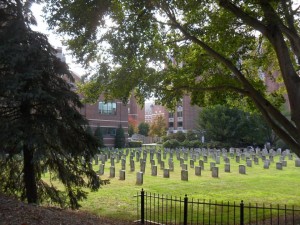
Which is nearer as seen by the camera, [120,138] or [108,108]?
[120,138]

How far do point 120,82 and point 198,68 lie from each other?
3.14 metres

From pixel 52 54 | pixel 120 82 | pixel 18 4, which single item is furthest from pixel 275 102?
pixel 18 4

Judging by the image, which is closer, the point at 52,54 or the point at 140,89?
the point at 52,54

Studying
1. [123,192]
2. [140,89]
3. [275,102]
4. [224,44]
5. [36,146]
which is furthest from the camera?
[123,192]

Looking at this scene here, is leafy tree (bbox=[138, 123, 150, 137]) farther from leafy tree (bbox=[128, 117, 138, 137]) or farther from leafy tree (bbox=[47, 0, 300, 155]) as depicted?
leafy tree (bbox=[47, 0, 300, 155])

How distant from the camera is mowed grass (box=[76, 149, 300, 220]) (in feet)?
44.6

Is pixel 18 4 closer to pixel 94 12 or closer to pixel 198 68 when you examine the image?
pixel 94 12

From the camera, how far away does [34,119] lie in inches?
379

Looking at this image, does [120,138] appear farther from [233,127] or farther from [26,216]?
[26,216]

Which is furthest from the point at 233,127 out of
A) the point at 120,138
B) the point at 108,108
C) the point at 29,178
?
the point at 29,178

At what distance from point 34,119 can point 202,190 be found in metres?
9.64

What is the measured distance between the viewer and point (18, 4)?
33.5 feet

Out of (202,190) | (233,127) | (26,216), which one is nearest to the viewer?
(26,216)

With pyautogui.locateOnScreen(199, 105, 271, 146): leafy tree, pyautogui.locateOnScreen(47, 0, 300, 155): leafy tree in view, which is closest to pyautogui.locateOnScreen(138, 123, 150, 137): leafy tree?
pyautogui.locateOnScreen(199, 105, 271, 146): leafy tree
